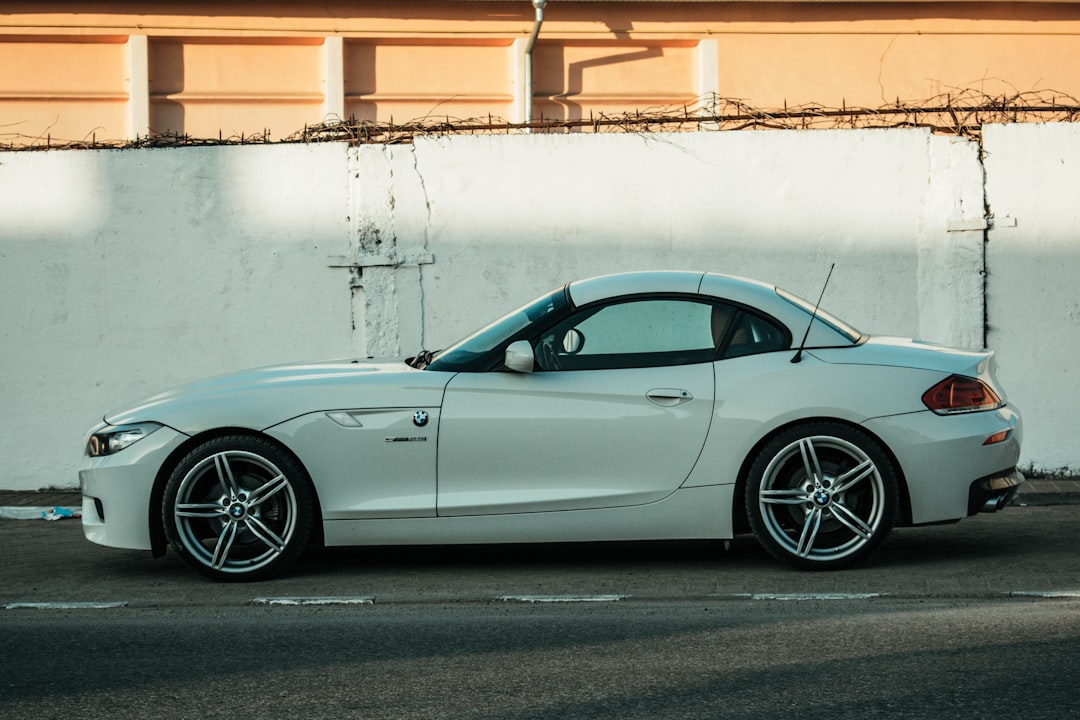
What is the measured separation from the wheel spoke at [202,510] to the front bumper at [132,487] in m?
0.17

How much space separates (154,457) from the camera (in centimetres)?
690

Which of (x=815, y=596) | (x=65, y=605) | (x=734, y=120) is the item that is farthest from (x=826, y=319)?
(x=734, y=120)

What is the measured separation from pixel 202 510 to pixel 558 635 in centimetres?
209

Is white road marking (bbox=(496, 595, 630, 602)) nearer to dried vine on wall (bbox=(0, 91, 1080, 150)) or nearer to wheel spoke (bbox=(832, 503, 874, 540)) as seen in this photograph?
wheel spoke (bbox=(832, 503, 874, 540))

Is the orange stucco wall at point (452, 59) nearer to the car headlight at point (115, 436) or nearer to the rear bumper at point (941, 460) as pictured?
the car headlight at point (115, 436)

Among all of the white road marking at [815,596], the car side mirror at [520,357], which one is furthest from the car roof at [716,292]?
the white road marking at [815,596]

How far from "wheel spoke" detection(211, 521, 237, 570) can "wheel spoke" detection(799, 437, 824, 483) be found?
270cm

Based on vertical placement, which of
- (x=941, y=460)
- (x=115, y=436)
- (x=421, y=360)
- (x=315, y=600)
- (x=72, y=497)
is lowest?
(x=72, y=497)

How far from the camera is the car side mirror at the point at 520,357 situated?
6.77 m

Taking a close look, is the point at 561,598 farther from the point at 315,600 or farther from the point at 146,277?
the point at 146,277

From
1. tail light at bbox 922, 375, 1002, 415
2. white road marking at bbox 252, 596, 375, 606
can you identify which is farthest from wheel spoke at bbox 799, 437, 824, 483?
white road marking at bbox 252, 596, 375, 606

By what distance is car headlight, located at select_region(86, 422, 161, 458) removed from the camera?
22.8ft

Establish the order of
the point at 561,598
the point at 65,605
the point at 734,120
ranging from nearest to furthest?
the point at 561,598
the point at 65,605
the point at 734,120

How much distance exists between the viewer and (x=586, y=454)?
6.78 metres
